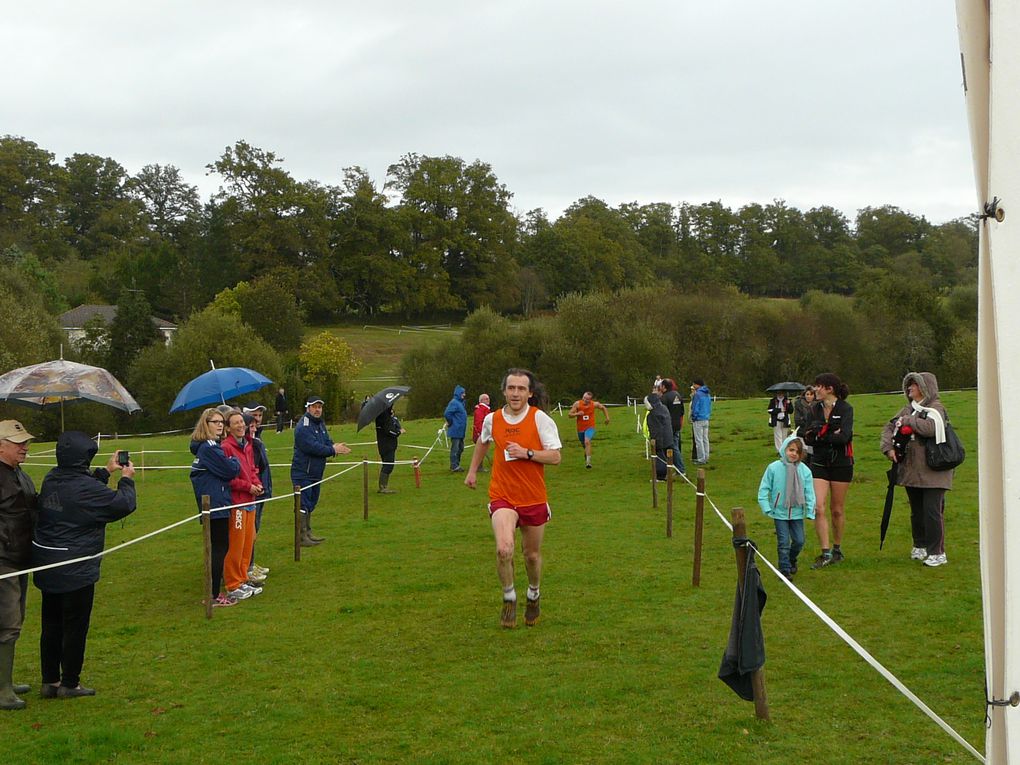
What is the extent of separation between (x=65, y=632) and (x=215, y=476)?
290cm

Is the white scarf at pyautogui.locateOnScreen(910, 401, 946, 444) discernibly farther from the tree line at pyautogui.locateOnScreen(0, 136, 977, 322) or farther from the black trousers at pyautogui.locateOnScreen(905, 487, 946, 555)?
the tree line at pyautogui.locateOnScreen(0, 136, 977, 322)

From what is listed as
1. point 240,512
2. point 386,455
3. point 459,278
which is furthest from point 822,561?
point 459,278

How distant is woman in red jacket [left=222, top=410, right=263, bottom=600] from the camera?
1048cm

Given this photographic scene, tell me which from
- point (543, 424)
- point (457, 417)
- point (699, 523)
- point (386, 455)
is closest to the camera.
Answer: point (543, 424)

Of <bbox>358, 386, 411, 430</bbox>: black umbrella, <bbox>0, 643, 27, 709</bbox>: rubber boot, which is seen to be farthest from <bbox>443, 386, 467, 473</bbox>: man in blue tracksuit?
<bbox>0, 643, 27, 709</bbox>: rubber boot

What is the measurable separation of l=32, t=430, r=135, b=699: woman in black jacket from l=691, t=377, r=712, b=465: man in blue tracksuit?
626 inches

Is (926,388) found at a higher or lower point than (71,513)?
higher

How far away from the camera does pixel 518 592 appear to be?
10312 mm

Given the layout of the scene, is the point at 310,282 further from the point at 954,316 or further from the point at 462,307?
the point at 954,316

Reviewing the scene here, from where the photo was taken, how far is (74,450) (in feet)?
23.4

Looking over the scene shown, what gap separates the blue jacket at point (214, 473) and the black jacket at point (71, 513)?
103 inches

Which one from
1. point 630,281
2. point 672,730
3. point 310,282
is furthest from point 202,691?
point 630,281

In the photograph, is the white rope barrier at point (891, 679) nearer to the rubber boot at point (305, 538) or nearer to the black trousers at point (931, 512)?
the black trousers at point (931, 512)

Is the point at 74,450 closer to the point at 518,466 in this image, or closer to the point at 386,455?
the point at 518,466
